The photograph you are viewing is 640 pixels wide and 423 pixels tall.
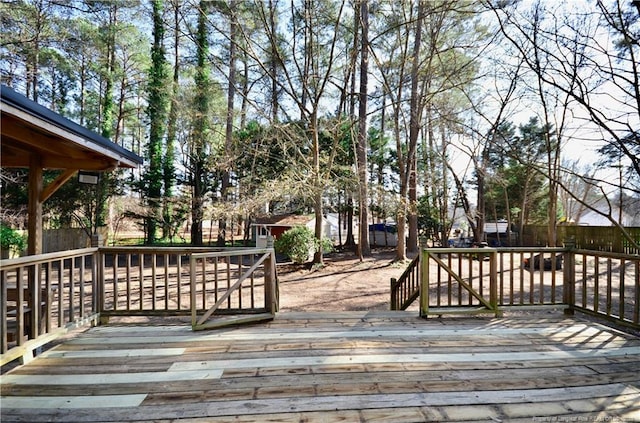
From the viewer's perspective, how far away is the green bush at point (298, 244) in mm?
10570

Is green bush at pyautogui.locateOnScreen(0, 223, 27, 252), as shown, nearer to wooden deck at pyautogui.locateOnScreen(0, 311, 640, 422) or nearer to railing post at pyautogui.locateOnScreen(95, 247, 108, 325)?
railing post at pyautogui.locateOnScreen(95, 247, 108, 325)

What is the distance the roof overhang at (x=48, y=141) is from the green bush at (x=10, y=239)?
33.6 feet

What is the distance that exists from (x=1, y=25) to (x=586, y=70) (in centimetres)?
1165

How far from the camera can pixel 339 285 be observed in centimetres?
878

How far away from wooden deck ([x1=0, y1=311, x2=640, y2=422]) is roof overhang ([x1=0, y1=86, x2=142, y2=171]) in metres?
1.79

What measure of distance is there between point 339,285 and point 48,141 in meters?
6.94

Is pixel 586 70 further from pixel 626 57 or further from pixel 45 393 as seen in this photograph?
pixel 45 393

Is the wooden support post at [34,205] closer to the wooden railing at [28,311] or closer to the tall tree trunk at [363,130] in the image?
the wooden railing at [28,311]

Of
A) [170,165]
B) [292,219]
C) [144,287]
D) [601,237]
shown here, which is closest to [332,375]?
[144,287]

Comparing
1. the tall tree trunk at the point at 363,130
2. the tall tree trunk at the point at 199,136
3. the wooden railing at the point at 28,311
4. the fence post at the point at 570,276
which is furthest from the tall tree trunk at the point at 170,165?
the fence post at the point at 570,276

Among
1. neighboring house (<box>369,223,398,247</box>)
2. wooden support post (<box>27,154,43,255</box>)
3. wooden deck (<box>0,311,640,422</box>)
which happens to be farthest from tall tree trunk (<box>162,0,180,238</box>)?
wooden deck (<box>0,311,640,422</box>)

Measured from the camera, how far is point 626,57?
3.38 metres

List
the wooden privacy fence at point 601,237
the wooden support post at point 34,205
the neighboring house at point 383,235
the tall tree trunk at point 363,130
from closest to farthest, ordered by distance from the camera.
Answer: the wooden support post at point 34,205 → the tall tree trunk at point 363,130 → the wooden privacy fence at point 601,237 → the neighboring house at point 383,235

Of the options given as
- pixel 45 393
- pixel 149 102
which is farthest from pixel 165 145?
pixel 45 393
